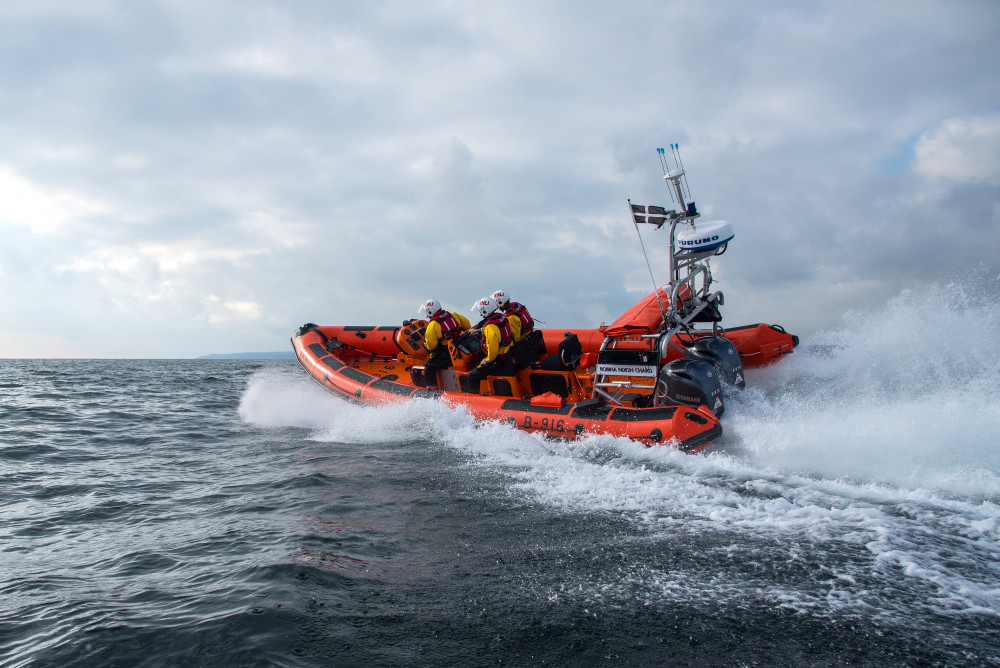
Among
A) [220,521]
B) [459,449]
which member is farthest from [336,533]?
[459,449]

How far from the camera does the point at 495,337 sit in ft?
22.2

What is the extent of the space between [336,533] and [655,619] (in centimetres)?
191

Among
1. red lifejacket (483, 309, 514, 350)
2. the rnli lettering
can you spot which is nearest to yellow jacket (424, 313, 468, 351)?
red lifejacket (483, 309, 514, 350)

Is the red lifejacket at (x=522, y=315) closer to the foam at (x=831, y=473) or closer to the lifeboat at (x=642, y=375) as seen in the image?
the lifeboat at (x=642, y=375)

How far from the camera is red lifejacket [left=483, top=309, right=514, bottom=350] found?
22.4 feet

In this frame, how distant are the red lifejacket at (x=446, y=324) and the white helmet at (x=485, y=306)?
2.51 ft

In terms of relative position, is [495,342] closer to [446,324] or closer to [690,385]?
[446,324]

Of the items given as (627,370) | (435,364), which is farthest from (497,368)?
(627,370)

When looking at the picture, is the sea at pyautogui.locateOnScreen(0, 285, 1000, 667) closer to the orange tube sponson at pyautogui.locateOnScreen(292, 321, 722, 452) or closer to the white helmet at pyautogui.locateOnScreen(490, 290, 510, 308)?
the orange tube sponson at pyautogui.locateOnScreen(292, 321, 722, 452)

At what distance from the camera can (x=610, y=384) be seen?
241 inches

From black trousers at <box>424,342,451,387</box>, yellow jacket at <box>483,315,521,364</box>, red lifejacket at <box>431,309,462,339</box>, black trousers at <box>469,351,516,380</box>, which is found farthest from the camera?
red lifejacket at <box>431,309,462,339</box>

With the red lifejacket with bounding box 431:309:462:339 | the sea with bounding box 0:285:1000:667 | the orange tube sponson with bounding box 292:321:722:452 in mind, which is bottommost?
the sea with bounding box 0:285:1000:667

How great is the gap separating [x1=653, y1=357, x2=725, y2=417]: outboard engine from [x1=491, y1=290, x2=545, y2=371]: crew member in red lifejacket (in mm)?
1860

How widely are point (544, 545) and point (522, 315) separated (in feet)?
14.4
